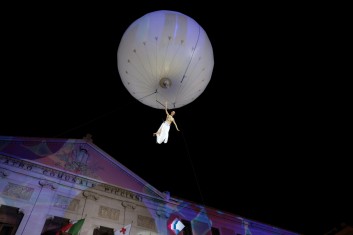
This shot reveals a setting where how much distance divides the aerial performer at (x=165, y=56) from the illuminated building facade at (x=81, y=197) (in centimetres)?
704

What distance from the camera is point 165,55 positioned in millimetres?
6285

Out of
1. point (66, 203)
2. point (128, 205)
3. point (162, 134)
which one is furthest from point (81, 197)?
point (162, 134)

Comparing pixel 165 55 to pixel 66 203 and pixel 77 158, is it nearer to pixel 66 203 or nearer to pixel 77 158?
pixel 66 203

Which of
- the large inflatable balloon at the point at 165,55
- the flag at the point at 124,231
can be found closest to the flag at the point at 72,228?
the flag at the point at 124,231

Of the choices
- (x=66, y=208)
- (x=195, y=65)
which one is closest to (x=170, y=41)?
(x=195, y=65)

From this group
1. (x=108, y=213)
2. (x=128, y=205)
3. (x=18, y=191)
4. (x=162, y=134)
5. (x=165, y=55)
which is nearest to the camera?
(x=165, y=55)

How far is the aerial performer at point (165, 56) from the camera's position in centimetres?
621

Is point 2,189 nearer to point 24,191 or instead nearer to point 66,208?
point 24,191

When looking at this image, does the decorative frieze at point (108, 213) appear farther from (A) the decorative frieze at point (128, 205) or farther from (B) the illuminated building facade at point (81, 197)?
(A) the decorative frieze at point (128, 205)

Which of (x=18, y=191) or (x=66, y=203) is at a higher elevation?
(x=18, y=191)

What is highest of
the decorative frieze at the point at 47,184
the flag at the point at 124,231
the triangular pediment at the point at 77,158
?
the triangular pediment at the point at 77,158

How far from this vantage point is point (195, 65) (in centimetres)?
651

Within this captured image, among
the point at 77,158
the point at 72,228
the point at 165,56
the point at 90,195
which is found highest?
the point at 77,158

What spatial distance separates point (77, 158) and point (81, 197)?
7.05 ft
